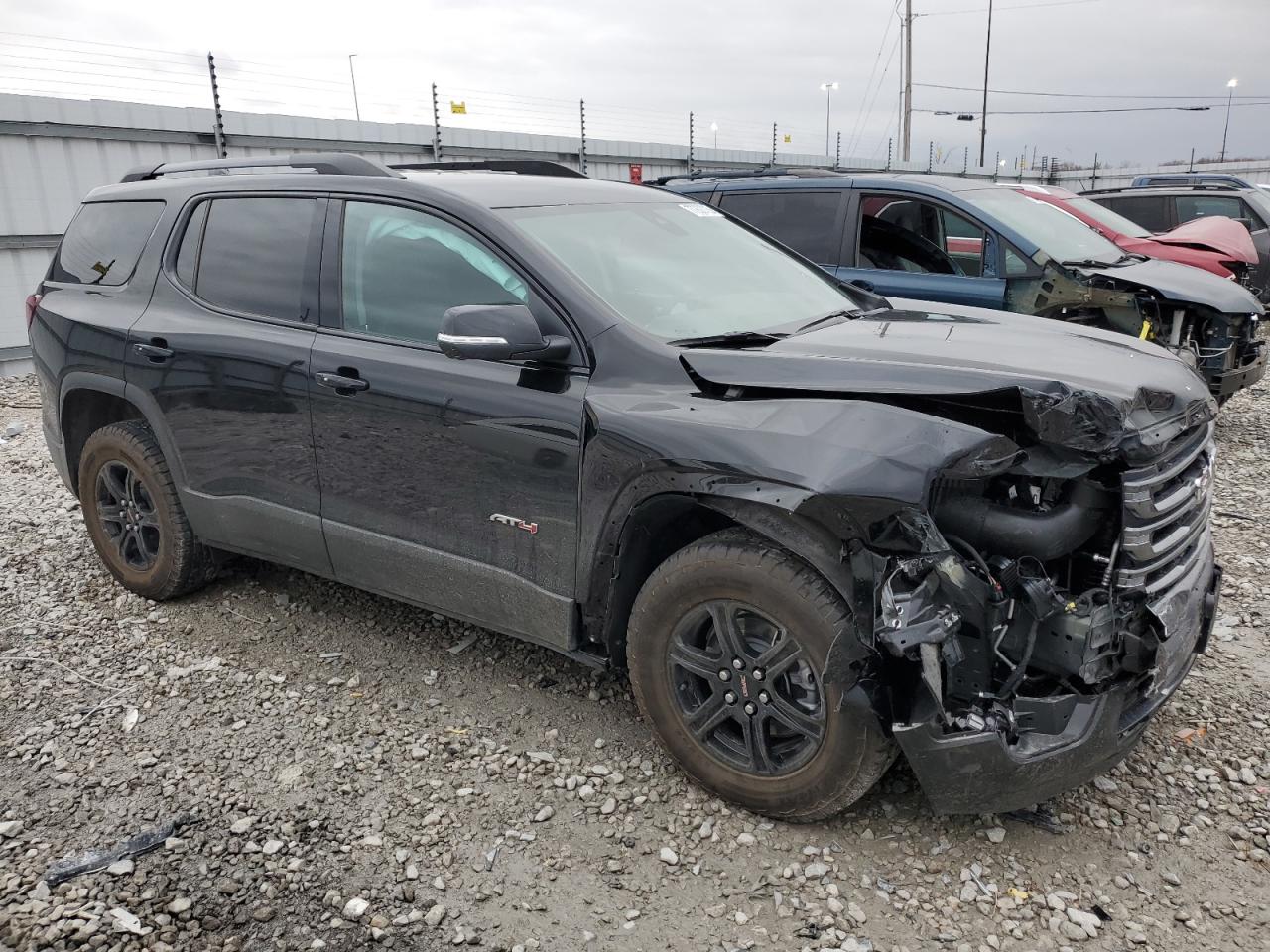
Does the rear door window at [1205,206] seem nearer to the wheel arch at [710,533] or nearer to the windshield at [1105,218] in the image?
the windshield at [1105,218]

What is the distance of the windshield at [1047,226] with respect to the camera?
679 cm

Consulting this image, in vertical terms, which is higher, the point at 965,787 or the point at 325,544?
the point at 325,544

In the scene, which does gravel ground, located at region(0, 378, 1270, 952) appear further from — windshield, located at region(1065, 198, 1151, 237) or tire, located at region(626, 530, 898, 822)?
windshield, located at region(1065, 198, 1151, 237)

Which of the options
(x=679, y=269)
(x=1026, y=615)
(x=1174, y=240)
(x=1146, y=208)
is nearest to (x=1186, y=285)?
(x=1174, y=240)

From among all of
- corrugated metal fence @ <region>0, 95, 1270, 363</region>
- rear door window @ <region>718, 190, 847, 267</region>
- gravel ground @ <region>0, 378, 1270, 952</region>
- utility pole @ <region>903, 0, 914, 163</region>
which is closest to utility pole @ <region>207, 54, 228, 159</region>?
corrugated metal fence @ <region>0, 95, 1270, 363</region>

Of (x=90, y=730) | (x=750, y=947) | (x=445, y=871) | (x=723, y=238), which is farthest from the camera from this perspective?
(x=723, y=238)

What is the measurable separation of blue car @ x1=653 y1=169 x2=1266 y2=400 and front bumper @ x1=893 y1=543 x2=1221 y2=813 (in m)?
4.35

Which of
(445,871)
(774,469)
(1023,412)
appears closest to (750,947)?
(445,871)

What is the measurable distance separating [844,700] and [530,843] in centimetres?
104

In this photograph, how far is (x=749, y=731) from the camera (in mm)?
2795

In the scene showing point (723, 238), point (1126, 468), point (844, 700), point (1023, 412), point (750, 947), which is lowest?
point (750, 947)

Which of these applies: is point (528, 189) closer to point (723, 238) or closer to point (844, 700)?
point (723, 238)

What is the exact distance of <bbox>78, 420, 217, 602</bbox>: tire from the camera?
4207mm

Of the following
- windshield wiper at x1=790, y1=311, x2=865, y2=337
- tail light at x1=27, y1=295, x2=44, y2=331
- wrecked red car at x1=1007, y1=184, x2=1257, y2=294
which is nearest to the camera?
windshield wiper at x1=790, y1=311, x2=865, y2=337
